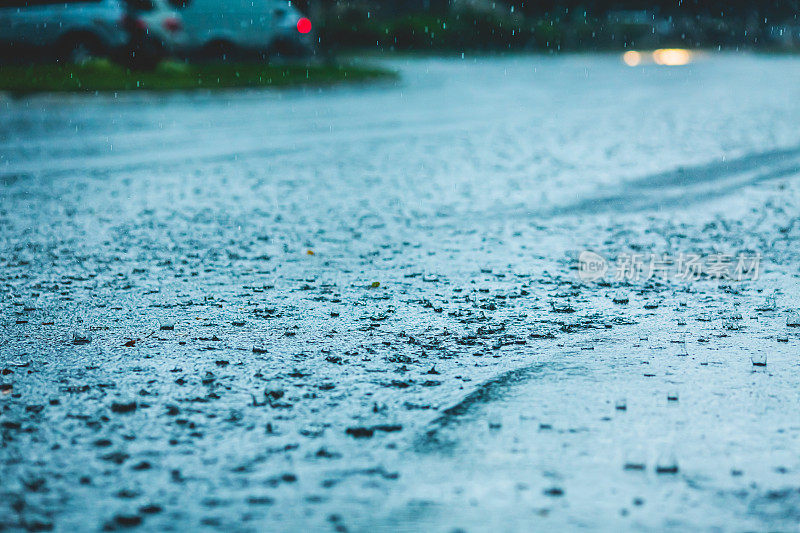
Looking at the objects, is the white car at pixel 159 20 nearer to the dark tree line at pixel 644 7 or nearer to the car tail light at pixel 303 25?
the car tail light at pixel 303 25

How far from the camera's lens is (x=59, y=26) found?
1939cm

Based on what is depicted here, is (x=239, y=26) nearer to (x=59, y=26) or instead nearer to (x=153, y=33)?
(x=153, y=33)

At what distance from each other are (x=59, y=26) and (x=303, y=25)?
747cm

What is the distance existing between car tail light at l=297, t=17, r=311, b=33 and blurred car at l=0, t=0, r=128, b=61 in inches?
253

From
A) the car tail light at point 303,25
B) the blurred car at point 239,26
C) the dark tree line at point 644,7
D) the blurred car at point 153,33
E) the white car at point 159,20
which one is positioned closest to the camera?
the blurred car at point 153,33

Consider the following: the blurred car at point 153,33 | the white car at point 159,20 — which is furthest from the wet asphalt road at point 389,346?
the white car at point 159,20

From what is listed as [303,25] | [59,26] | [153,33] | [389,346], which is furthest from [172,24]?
[389,346]

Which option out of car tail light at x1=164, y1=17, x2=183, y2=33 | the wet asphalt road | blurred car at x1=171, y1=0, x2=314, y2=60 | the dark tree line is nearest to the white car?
car tail light at x1=164, y1=17, x2=183, y2=33

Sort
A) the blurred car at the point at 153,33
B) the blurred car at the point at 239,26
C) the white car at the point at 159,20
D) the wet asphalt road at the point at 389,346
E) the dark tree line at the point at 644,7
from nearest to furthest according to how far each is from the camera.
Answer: the wet asphalt road at the point at 389,346
the blurred car at the point at 153,33
the white car at the point at 159,20
the blurred car at the point at 239,26
the dark tree line at the point at 644,7

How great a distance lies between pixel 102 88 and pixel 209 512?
625 inches

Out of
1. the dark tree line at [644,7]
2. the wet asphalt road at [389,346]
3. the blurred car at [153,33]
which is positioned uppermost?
the dark tree line at [644,7]

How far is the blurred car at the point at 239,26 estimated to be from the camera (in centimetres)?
2428

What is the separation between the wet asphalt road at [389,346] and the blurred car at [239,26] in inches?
564

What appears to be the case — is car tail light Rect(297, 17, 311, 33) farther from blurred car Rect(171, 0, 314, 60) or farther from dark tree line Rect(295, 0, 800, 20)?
dark tree line Rect(295, 0, 800, 20)
